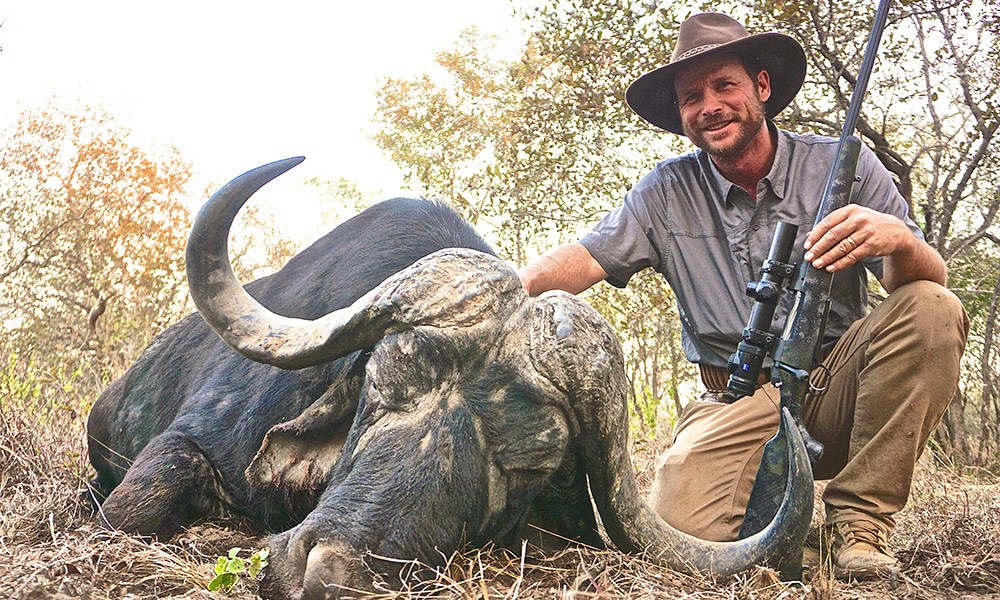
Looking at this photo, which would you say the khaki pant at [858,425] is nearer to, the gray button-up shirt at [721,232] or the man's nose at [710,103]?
the gray button-up shirt at [721,232]

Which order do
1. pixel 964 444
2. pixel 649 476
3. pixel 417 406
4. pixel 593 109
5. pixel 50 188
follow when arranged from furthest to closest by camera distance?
pixel 50 188 < pixel 593 109 < pixel 964 444 < pixel 649 476 < pixel 417 406

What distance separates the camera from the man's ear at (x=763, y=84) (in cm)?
463

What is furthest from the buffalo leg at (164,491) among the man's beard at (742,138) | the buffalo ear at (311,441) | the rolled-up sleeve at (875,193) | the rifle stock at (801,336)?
the rolled-up sleeve at (875,193)

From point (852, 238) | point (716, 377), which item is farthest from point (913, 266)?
point (716, 377)

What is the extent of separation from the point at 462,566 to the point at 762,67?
9.68 feet

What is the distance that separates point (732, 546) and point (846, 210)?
1.39 metres

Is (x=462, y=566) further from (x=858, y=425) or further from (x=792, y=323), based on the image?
(x=858, y=425)

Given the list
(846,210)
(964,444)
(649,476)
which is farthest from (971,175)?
(846,210)

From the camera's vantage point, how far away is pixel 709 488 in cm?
412

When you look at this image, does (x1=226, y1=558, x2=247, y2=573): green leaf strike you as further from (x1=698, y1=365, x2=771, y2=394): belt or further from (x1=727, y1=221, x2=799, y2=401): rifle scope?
(x1=698, y1=365, x2=771, y2=394): belt

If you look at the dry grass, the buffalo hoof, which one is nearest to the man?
the dry grass

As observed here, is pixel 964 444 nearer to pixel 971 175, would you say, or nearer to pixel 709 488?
pixel 971 175

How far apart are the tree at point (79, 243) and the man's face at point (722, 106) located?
21.3 ft

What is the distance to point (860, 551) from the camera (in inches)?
140
